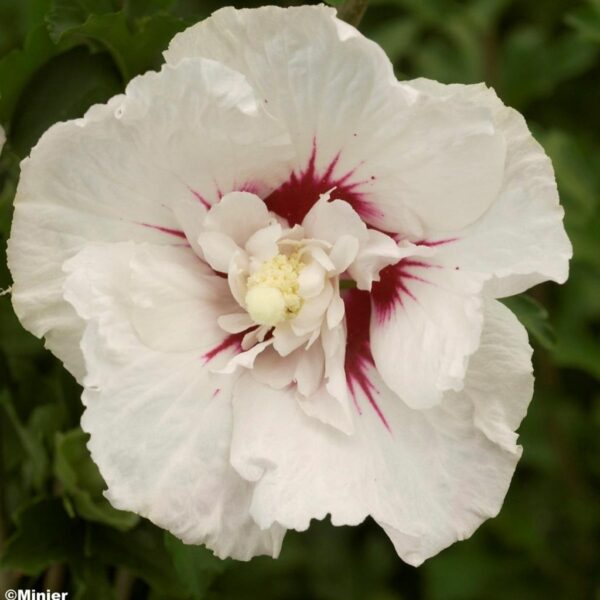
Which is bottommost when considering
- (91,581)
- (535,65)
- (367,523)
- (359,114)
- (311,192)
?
(367,523)

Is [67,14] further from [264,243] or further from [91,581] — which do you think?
[91,581]

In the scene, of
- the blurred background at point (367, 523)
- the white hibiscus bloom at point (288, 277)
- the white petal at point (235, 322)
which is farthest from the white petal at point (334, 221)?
the blurred background at point (367, 523)

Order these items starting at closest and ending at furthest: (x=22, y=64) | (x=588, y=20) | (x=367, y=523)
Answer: (x=22, y=64) → (x=588, y=20) → (x=367, y=523)

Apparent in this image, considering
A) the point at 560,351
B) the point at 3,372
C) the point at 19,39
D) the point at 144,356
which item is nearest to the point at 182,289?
the point at 144,356

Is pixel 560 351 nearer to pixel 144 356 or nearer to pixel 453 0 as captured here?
pixel 453 0

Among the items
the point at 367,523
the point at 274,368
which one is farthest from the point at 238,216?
the point at 367,523

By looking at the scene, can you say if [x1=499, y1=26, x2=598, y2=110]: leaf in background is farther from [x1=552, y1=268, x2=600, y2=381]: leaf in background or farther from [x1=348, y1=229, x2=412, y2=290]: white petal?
[x1=348, y1=229, x2=412, y2=290]: white petal
